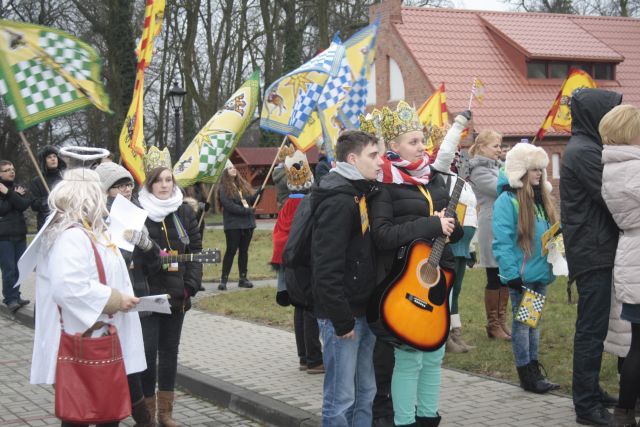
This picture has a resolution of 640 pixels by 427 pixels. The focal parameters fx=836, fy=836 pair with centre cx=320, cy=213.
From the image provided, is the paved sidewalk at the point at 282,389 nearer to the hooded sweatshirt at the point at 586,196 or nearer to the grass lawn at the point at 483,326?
the grass lawn at the point at 483,326

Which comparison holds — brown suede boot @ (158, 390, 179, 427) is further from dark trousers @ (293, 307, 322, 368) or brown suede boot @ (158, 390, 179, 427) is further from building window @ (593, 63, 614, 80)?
building window @ (593, 63, 614, 80)

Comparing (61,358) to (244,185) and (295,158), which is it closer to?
(295,158)

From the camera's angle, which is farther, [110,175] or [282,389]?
[282,389]

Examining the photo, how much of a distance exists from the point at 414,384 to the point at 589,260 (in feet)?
4.83

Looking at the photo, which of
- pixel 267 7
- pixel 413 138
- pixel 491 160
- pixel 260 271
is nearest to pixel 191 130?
pixel 267 7

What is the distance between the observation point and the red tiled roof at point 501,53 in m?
30.1

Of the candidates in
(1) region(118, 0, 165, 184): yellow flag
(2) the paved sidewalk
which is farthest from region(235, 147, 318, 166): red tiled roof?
(1) region(118, 0, 165, 184): yellow flag

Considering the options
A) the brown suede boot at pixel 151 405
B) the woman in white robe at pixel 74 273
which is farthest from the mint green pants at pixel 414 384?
the brown suede boot at pixel 151 405

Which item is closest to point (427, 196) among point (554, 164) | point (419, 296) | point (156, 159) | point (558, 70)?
point (419, 296)

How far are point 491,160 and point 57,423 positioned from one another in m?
4.71

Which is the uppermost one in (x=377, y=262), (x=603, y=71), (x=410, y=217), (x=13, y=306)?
(x=603, y=71)

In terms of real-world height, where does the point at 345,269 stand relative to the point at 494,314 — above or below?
above

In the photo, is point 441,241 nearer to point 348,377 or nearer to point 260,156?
point 348,377

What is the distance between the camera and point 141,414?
558 cm
